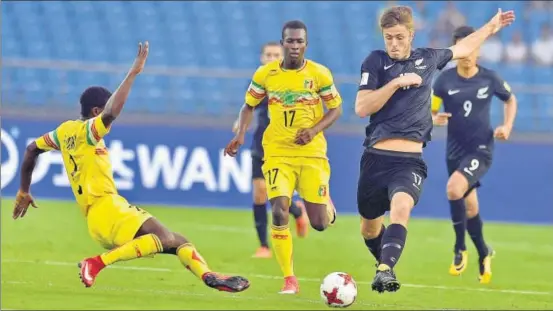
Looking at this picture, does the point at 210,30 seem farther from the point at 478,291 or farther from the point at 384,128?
the point at 384,128

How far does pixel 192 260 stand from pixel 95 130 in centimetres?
124

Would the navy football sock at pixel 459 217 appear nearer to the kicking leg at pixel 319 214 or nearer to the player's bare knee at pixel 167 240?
the kicking leg at pixel 319 214

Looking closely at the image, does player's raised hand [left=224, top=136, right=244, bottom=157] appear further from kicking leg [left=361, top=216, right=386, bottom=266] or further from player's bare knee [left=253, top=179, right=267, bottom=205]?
player's bare knee [left=253, top=179, right=267, bottom=205]

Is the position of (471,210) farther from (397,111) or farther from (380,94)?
(380,94)

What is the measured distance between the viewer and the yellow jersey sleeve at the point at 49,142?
9328 mm

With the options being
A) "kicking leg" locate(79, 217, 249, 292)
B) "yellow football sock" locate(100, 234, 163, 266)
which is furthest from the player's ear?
"yellow football sock" locate(100, 234, 163, 266)

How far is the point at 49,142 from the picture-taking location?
938cm

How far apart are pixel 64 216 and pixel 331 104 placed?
7506 millimetres

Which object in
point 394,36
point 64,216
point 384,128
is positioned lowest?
point 64,216

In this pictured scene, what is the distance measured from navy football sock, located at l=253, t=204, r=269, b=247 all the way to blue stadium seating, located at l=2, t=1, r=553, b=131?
795cm

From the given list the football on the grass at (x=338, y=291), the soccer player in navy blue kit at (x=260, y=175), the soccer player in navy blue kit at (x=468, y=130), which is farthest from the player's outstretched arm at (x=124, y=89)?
the soccer player in navy blue kit at (x=468, y=130)

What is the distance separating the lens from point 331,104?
10773mm

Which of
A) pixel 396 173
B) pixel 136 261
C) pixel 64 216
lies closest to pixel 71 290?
pixel 136 261

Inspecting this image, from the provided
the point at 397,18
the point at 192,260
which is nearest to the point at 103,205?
the point at 192,260
